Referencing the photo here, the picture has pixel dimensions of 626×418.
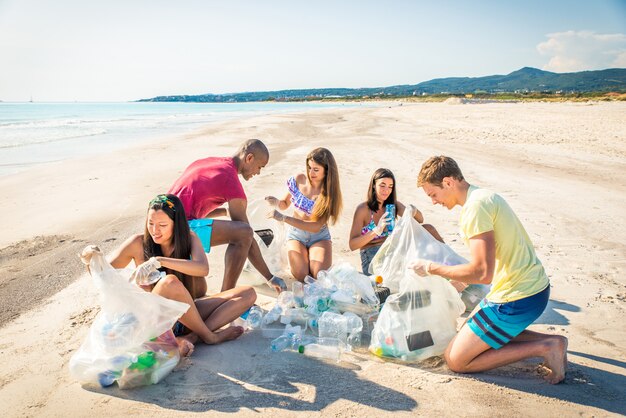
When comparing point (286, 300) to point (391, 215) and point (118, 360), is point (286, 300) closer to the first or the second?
point (391, 215)

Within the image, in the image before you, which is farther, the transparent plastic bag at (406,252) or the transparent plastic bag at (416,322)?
the transparent plastic bag at (406,252)

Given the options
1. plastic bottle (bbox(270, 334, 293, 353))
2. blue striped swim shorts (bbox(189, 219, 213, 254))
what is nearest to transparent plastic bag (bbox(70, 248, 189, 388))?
plastic bottle (bbox(270, 334, 293, 353))

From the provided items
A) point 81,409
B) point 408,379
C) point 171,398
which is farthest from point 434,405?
point 81,409

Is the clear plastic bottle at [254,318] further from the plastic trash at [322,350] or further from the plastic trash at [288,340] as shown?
the plastic trash at [322,350]

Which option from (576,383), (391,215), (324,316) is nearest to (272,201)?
(391,215)

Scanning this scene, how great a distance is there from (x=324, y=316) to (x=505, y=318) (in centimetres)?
139

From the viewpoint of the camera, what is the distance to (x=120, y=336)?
279cm

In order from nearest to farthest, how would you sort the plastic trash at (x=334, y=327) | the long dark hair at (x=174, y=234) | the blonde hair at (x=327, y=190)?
1. the long dark hair at (x=174, y=234)
2. the plastic trash at (x=334, y=327)
3. the blonde hair at (x=327, y=190)

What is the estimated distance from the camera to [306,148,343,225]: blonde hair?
15.6ft

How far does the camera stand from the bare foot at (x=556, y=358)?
294 centimetres

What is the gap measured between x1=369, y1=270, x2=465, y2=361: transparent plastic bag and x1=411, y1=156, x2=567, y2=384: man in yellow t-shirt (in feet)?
0.57

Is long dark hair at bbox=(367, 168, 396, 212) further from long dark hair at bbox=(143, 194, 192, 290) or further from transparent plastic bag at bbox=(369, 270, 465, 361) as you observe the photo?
long dark hair at bbox=(143, 194, 192, 290)

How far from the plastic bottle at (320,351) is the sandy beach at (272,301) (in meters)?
0.08

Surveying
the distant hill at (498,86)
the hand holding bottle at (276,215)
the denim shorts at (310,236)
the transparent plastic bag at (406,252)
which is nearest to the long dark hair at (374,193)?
the denim shorts at (310,236)
